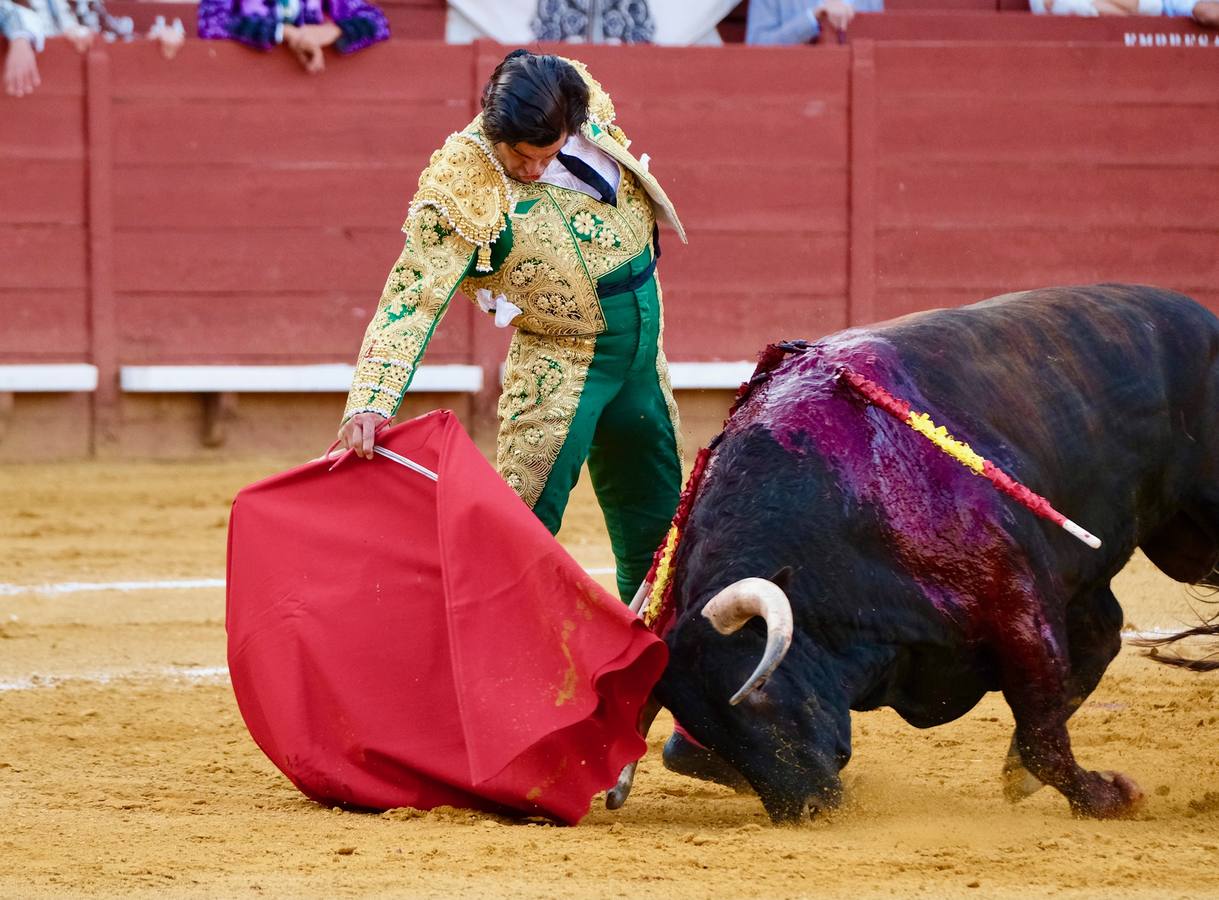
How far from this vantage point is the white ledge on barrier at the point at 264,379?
723cm

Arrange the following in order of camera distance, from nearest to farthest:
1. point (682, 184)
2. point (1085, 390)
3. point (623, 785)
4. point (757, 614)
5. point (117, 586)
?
point (757, 614)
point (623, 785)
point (1085, 390)
point (117, 586)
point (682, 184)

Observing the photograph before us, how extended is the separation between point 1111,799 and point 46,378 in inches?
207

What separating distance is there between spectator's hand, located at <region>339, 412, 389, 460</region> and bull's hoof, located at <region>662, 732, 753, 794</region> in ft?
2.31

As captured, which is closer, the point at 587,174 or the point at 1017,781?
the point at 1017,781

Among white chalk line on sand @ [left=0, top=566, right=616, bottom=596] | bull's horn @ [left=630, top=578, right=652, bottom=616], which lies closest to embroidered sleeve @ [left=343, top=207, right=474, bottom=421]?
bull's horn @ [left=630, top=578, right=652, bottom=616]

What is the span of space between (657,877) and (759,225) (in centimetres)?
555

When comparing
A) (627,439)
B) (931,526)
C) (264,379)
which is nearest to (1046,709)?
(931,526)

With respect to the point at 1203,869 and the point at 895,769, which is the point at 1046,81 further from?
the point at 1203,869

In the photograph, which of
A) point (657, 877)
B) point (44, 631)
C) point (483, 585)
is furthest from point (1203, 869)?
point (44, 631)

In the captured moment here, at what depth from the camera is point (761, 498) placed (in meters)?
2.81

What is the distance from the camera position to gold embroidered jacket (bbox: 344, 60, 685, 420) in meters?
3.04

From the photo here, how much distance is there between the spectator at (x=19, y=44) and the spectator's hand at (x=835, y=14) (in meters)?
3.17

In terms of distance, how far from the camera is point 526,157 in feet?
9.87

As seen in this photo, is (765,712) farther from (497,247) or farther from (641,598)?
(497,247)
